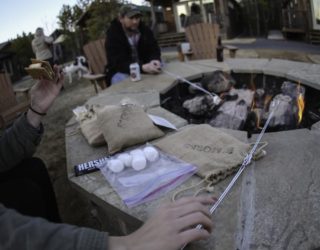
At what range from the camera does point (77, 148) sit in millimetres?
2232

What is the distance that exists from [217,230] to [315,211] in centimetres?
38

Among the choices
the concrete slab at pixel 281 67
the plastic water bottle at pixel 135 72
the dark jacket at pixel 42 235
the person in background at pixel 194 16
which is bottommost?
the dark jacket at pixel 42 235

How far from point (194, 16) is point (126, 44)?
16419mm

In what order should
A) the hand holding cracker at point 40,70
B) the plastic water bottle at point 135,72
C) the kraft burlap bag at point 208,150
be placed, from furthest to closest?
the plastic water bottle at point 135,72, the hand holding cracker at point 40,70, the kraft burlap bag at point 208,150

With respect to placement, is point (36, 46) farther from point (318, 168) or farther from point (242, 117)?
point (318, 168)

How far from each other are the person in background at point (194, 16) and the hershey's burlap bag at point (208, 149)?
1848cm

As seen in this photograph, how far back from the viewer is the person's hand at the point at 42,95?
1.94 metres

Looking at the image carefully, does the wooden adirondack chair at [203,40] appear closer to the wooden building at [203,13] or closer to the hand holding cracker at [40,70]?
the hand holding cracker at [40,70]

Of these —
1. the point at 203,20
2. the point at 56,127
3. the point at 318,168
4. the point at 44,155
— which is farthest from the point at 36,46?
the point at 203,20

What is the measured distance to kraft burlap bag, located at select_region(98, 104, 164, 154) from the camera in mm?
1989

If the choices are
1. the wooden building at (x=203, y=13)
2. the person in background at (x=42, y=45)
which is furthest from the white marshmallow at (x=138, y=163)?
the wooden building at (x=203, y=13)

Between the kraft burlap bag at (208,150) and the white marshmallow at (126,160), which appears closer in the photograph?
the kraft burlap bag at (208,150)

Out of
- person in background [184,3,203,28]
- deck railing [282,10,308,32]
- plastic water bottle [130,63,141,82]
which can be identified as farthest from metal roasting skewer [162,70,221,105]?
person in background [184,3,203,28]

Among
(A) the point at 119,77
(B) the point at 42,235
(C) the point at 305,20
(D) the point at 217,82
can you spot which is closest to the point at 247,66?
(D) the point at 217,82
